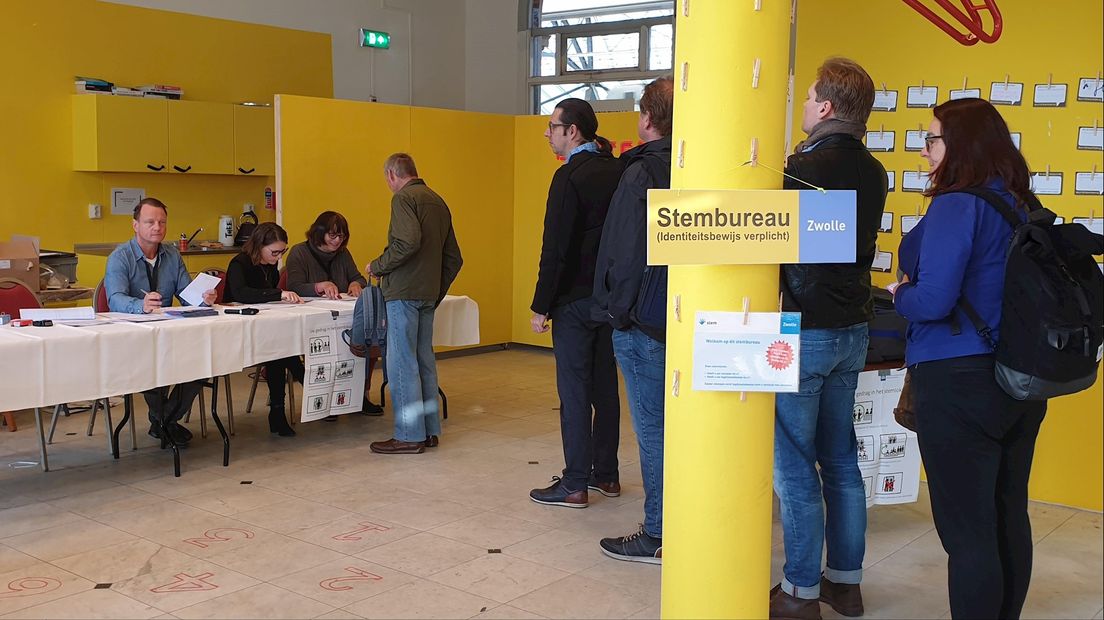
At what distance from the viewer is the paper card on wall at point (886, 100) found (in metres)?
5.27

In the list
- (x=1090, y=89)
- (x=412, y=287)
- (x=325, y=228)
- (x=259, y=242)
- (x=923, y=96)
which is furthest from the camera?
(x=325, y=228)

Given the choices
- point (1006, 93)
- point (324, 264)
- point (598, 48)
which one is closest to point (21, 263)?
point (324, 264)

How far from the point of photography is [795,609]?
3463 mm

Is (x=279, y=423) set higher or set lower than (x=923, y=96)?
lower

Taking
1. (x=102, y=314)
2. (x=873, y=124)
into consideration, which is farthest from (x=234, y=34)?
(x=873, y=124)

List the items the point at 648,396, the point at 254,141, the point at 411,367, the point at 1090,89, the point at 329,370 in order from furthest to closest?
the point at 254,141, the point at 329,370, the point at 411,367, the point at 1090,89, the point at 648,396

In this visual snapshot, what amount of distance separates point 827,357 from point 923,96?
97.6 inches

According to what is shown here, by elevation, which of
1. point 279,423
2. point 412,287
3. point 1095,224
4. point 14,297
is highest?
point 1095,224

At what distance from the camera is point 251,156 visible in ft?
30.0

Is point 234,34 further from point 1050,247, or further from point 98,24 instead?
point 1050,247

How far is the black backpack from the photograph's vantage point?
2.63 meters

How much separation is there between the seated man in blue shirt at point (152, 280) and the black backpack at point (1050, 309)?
4.17 m

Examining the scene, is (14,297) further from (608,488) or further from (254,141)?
(254,141)

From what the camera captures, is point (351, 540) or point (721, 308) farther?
point (351, 540)
